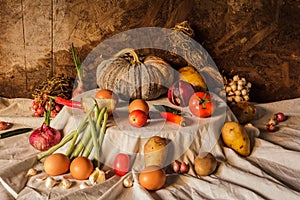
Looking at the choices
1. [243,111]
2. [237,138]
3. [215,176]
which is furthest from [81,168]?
[243,111]

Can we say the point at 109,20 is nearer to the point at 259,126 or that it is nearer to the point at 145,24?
the point at 145,24

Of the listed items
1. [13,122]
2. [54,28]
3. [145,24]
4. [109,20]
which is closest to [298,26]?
[145,24]

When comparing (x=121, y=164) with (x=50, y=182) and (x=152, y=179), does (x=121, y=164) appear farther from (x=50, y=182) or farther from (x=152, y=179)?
(x=50, y=182)

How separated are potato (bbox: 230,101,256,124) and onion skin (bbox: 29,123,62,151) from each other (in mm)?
1251

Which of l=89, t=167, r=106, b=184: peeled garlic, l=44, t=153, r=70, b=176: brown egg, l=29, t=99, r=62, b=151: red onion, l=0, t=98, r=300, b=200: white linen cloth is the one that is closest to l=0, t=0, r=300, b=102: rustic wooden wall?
l=0, t=98, r=300, b=200: white linen cloth

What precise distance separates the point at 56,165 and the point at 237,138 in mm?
1072

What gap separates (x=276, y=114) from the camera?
2814 millimetres

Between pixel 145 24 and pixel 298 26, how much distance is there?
4.11ft

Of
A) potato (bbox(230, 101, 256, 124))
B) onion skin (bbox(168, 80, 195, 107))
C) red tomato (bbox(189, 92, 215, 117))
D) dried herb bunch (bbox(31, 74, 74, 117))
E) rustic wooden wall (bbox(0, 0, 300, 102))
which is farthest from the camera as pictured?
rustic wooden wall (bbox(0, 0, 300, 102))

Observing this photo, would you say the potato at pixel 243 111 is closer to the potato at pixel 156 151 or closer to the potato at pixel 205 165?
the potato at pixel 205 165

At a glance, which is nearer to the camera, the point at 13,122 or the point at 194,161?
the point at 194,161

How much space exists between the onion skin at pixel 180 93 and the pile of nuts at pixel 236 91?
0.54m

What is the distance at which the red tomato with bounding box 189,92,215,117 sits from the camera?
2.19 meters

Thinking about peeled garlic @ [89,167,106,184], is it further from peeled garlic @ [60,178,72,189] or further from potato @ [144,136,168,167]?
potato @ [144,136,168,167]
